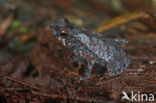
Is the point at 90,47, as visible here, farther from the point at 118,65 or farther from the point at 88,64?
the point at 118,65

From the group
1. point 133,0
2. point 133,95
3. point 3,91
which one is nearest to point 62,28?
point 3,91

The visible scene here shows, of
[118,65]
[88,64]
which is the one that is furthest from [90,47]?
[118,65]

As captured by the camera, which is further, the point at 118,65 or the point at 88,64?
the point at 88,64

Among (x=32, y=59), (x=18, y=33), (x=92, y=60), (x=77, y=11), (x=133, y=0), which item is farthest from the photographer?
(x=77, y=11)

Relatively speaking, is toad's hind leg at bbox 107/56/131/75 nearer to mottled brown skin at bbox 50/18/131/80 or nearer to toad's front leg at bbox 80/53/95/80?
mottled brown skin at bbox 50/18/131/80

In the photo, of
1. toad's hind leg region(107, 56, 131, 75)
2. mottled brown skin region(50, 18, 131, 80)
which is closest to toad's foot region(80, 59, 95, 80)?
mottled brown skin region(50, 18, 131, 80)

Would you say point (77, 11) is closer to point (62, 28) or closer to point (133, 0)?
point (133, 0)

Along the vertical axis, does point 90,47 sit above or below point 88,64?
above

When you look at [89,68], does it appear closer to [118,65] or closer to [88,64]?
[88,64]
